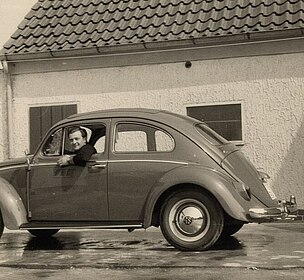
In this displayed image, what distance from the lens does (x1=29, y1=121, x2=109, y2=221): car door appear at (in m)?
8.63

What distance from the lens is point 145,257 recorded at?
26.0 feet

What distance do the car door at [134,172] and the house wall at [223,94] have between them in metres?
4.14

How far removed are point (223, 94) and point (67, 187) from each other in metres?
4.85

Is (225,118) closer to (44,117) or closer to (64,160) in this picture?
(44,117)

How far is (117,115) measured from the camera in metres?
8.93

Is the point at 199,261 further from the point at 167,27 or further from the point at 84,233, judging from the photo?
the point at 167,27

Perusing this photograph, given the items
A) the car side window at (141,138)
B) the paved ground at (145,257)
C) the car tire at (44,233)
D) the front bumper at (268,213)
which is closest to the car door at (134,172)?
the car side window at (141,138)

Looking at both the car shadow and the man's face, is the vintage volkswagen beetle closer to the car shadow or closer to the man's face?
the man's face

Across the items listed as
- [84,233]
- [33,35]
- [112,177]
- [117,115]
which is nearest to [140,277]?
[112,177]

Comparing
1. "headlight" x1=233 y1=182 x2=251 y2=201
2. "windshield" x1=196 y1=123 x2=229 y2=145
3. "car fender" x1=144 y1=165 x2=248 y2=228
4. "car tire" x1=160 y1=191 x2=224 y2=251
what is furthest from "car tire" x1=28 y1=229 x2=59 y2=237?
"headlight" x1=233 y1=182 x2=251 y2=201

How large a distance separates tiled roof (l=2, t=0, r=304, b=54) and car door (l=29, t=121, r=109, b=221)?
452 centimetres

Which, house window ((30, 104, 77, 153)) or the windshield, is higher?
house window ((30, 104, 77, 153))

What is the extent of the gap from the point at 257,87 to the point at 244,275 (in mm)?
6399

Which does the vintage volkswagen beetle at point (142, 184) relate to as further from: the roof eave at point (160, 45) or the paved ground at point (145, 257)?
the roof eave at point (160, 45)
